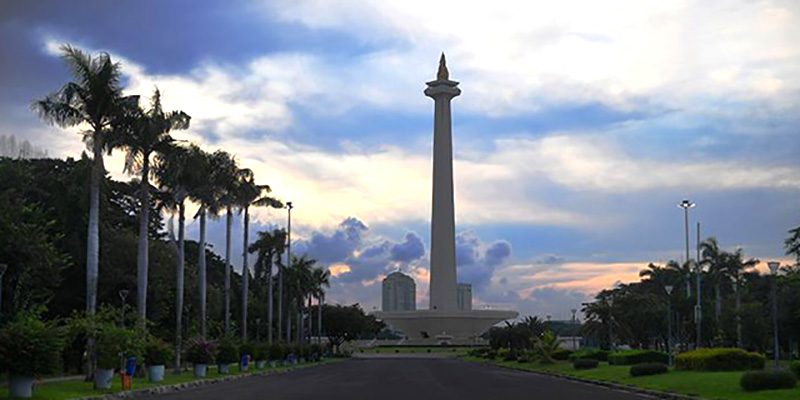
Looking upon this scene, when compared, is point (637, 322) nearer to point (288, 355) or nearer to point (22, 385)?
point (288, 355)

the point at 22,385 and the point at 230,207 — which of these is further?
the point at 230,207

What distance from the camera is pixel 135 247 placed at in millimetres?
53625

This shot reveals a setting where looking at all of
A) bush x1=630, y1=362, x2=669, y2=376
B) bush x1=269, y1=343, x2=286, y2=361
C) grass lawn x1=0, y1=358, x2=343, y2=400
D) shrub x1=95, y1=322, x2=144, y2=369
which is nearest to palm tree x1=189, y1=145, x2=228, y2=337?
bush x1=269, y1=343, x2=286, y2=361

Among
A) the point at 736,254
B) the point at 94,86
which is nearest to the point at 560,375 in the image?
the point at 94,86

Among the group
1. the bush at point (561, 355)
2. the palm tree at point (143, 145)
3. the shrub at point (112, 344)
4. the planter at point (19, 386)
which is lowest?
the bush at point (561, 355)

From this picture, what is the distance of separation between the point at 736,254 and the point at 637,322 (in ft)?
47.8

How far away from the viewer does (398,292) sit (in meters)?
196

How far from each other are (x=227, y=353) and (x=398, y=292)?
148 m

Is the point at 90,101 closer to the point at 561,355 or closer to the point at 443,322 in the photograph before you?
the point at 561,355

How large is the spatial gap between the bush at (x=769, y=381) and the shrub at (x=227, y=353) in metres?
29.2

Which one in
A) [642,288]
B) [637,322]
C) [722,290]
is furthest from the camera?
[642,288]

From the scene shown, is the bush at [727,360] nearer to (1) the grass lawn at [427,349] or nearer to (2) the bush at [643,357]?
(2) the bush at [643,357]

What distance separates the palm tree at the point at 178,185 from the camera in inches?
1763

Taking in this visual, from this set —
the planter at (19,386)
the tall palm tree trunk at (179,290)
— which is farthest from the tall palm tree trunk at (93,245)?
the tall palm tree trunk at (179,290)
